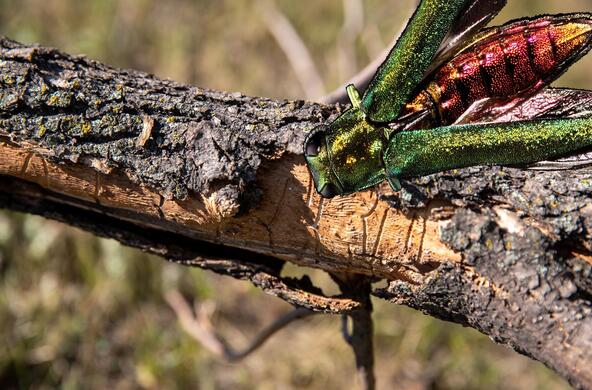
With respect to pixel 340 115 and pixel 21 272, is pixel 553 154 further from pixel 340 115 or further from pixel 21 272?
pixel 21 272

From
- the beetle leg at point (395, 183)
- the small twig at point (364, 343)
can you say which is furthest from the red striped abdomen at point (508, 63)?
the small twig at point (364, 343)

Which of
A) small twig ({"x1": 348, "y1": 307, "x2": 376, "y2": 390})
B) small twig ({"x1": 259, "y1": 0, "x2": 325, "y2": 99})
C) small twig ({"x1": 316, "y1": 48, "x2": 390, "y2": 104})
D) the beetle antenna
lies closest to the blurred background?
small twig ({"x1": 259, "y1": 0, "x2": 325, "y2": 99})

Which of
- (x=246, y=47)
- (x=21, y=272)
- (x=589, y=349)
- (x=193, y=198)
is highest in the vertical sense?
(x=246, y=47)

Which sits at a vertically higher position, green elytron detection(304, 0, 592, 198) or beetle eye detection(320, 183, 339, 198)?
green elytron detection(304, 0, 592, 198)

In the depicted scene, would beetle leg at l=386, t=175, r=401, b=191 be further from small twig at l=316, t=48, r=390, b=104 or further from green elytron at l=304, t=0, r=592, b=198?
small twig at l=316, t=48, r=390, b=104

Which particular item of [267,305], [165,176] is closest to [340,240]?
[165,176]

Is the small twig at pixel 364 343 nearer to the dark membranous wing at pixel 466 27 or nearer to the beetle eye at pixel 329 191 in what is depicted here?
the beetle eye at pixel 329 191
